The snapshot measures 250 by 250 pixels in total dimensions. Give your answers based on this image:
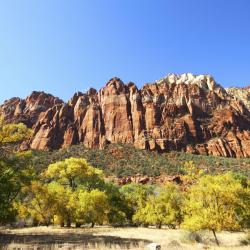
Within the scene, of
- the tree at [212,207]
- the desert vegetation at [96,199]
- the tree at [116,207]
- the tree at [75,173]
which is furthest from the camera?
the tree at [116,207]

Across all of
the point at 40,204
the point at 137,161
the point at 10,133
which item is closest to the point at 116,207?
the point at 40,204

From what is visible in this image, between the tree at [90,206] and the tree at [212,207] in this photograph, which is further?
the tree at [90,206]

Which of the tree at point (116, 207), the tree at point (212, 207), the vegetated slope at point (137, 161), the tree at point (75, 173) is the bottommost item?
the tree at point (212, 207)

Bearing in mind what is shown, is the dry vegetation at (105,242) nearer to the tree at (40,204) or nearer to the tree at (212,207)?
the tree at (212,207)

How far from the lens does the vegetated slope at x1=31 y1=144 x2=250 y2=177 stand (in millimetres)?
115581

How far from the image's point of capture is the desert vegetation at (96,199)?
81.4 feet

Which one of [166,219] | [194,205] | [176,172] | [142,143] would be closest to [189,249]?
[194,205]

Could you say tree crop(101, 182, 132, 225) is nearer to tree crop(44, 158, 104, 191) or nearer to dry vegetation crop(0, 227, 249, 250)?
tree crop(44, 158, 104, 191)

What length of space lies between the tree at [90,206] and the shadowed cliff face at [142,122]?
106 meters

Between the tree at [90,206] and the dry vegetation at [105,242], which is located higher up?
the tree at [90,206]

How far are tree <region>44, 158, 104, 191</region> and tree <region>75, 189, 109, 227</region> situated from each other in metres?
3.18

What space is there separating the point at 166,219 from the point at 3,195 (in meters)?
24.9

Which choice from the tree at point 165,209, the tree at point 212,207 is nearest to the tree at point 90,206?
the tree at point 165,209

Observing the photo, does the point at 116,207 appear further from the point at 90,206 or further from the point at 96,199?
the point at 90,206
